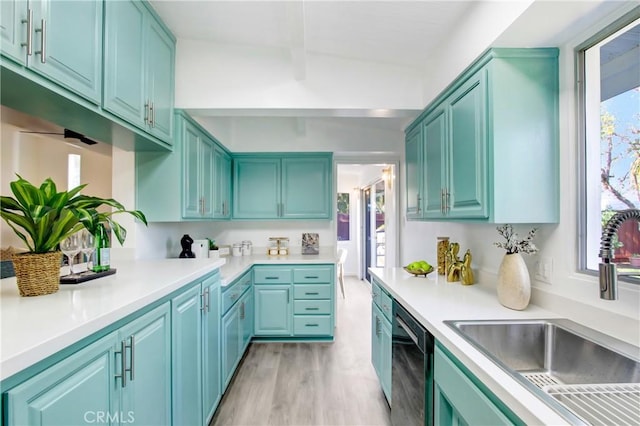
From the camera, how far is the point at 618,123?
47.4 inches

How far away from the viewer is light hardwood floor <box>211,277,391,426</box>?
2031mm

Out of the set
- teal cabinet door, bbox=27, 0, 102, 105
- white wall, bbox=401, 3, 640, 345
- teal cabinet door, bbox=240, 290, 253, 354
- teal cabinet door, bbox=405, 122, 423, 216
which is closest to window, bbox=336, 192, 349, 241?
teal cabinet door, bbox=240, 290, 253, 354

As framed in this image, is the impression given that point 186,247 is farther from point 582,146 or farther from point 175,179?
point 582,146

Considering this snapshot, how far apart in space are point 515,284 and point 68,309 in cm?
183

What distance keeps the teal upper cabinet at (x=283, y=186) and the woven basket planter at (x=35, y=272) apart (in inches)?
101

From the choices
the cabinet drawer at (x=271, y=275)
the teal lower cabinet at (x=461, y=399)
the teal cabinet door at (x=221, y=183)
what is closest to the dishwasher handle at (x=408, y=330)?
the teal lower cabinet at (x=461, y=399)

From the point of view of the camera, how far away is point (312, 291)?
3266 mm

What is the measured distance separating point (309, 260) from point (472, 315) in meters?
2.12

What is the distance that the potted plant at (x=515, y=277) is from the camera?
1.41 m

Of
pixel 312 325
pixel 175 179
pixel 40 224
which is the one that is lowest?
pixel 312 325

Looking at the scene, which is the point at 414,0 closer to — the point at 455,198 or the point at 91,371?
the point at 455,198

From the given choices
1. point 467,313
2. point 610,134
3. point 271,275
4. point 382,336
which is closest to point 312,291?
point 271,275

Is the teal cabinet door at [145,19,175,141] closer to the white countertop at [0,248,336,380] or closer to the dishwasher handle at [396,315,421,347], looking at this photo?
the white countertop at [0,248,336,380]

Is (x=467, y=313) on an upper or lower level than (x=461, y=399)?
upper
